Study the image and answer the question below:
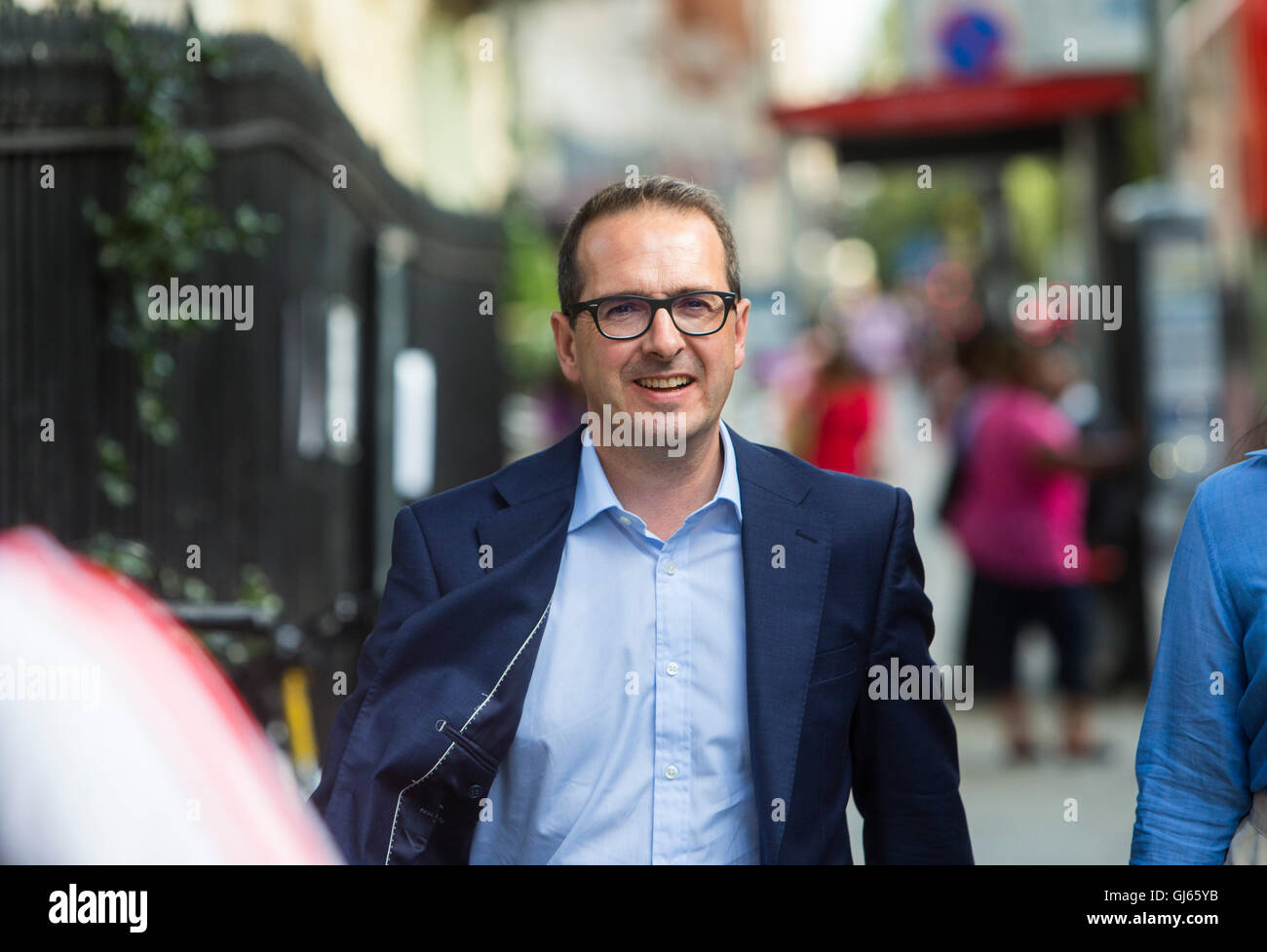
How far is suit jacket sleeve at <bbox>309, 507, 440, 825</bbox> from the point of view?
2.42 meters

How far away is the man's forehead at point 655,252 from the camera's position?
8.14 feet

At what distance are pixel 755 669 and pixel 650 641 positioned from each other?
0.17m

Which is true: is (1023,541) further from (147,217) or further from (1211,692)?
(1211,692)

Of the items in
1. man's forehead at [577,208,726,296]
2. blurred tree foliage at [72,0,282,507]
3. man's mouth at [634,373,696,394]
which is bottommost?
man's mouth at [634,373,696,394]

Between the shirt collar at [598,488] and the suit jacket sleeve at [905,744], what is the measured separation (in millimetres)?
257

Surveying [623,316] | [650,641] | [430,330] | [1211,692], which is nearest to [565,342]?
[623,316]

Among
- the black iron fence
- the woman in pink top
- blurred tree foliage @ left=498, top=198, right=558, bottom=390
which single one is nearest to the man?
the black iron fence

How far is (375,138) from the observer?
817cm

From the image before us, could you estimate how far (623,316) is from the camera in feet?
8.16

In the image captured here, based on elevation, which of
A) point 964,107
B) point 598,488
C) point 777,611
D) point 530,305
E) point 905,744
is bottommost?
point 905,744

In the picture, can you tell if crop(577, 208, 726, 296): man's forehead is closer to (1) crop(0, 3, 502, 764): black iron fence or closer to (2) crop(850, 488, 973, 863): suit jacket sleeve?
(2) crop(850, 488, 973, 863): suit jacket sleeve

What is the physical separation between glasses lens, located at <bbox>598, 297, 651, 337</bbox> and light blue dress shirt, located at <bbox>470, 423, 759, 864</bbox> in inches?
11.5

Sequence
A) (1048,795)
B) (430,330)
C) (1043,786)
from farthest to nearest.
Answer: (430,330)
(1043,786)
(1048,795)
